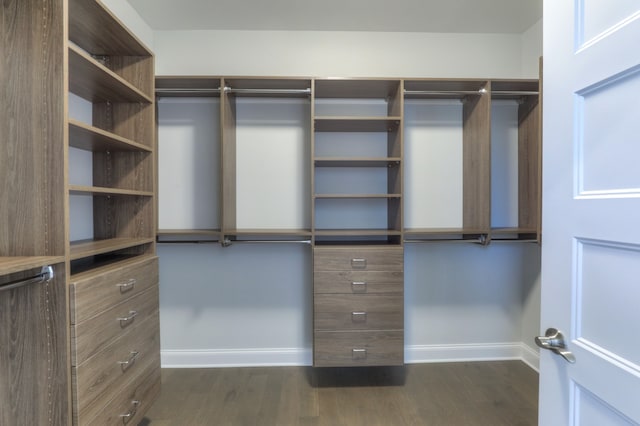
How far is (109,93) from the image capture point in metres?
1.82

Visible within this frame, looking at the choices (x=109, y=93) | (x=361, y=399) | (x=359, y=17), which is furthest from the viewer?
(x=359, y=17)

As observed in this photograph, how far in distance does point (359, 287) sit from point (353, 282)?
0.16ft

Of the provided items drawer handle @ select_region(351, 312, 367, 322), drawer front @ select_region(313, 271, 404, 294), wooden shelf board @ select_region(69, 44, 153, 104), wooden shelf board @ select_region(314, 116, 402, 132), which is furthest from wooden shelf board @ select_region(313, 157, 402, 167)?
wooden shelf board @ select_region(69, 44, 153, 104)

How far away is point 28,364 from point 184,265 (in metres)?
1.39

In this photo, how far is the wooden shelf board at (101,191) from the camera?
1.33m

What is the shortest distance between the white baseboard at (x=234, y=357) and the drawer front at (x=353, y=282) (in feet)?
2.45

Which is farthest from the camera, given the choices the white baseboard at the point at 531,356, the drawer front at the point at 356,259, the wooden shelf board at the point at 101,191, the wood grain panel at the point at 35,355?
the white baseboard at the point at 531,356

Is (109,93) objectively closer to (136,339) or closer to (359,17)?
(136,339)

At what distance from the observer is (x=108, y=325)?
145cm

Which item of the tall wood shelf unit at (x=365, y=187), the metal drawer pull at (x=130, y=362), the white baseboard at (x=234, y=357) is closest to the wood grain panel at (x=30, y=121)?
the metal drawer pull at (x=130, y=362)

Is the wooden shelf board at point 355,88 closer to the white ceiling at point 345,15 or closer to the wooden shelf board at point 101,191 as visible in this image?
the white ceiling at point 345,15

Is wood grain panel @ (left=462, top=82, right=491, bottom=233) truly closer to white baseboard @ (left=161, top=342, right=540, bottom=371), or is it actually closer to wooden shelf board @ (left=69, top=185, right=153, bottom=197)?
white baseboard @ (left=161, top=342, right=540, bottom=371)

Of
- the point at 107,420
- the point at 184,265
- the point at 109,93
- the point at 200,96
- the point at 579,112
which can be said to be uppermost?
the point at 200,96

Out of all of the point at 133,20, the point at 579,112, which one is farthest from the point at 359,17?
the point at 579,112
